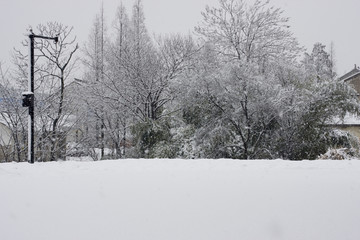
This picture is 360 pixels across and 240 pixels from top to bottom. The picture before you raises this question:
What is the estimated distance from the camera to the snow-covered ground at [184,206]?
4477 millimetres

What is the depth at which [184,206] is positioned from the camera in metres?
4.91

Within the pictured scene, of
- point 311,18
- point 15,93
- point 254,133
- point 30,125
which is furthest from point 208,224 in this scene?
point 311,18

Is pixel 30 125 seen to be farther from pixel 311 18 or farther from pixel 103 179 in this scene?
pixel 311 18

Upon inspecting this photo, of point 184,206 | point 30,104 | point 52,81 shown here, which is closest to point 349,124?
point 52,81

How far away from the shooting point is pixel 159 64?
1969 cm

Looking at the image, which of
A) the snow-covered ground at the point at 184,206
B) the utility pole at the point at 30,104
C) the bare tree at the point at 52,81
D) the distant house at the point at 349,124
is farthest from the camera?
the bare tree at the point at 52,81

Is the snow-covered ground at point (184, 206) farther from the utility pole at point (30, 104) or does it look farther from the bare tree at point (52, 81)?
the bare tree at point (52, 81)

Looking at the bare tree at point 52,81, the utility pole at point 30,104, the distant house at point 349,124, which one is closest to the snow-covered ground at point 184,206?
the utility pole at point 30,104

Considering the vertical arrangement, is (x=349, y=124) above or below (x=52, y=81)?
below

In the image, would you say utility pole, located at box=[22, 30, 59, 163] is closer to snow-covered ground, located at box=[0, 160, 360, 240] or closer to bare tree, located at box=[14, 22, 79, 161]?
snow-covered ground, located at box=[0, 160, 360, 240]

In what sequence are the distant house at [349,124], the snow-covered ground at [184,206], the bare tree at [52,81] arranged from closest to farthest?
the snow-covered ground at [184,206]
the distant house at [349,124]
the bare tree at [52,81]

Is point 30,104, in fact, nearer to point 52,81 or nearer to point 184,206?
point 184,206

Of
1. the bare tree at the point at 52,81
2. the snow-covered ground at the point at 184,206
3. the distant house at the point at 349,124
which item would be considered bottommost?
the snow-covered ground at the point at 184,206

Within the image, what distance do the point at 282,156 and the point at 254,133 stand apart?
141 cm
